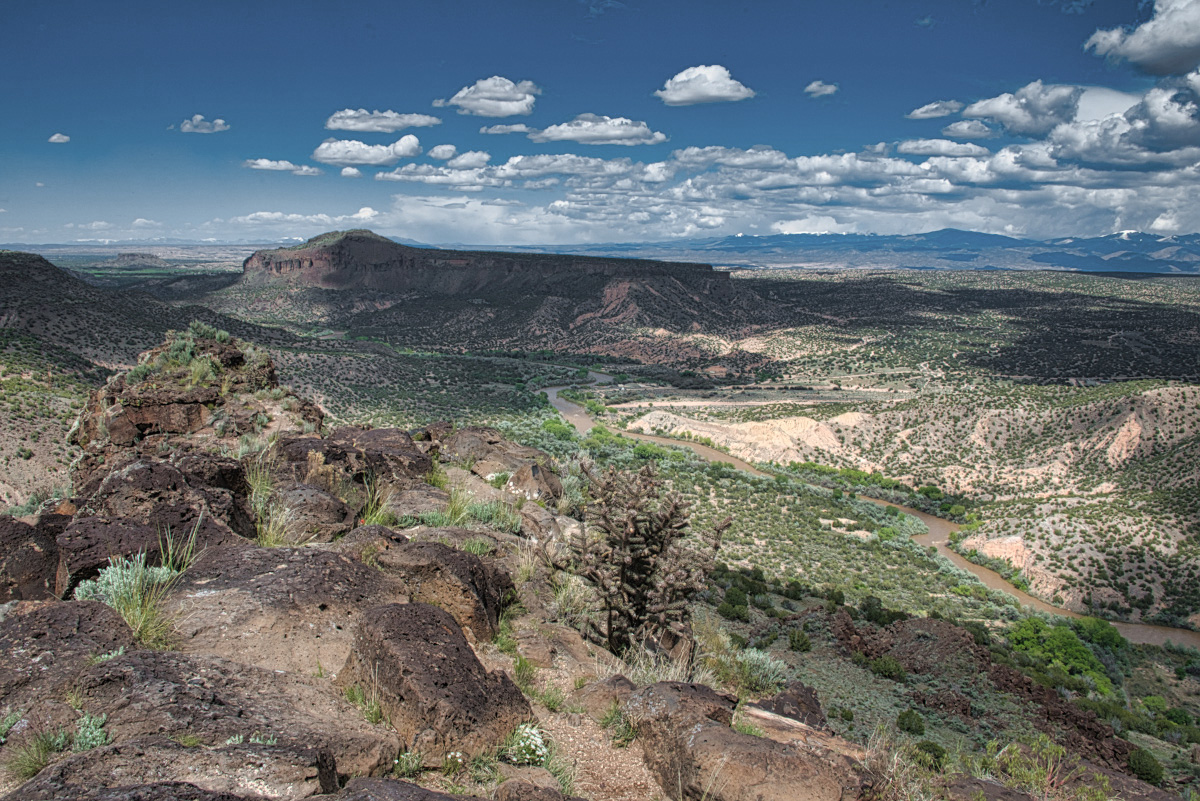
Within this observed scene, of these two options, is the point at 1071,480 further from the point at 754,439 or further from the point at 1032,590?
the point at 754,439

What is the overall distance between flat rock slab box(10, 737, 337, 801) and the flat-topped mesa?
138 metres

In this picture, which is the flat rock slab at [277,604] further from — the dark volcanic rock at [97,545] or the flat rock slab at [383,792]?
the flat rock slab at [383,792]

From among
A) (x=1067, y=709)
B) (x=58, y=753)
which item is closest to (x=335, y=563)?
(x=58, y=753)

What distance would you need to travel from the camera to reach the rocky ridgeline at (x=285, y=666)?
3910mm

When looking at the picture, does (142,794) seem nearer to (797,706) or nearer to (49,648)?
(49,648)

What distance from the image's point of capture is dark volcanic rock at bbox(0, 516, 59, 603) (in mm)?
5859

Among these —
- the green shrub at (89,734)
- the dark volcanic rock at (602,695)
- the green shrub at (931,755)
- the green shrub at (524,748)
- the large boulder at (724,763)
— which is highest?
the green shrub at (89,734)

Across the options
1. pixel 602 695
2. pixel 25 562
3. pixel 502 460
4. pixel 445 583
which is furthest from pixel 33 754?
pixel 502 460

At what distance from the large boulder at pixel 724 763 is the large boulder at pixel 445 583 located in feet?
6.40

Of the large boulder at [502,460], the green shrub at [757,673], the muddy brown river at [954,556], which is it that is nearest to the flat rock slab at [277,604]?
the green shrub at [757,673]

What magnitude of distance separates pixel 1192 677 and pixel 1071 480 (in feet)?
71.4

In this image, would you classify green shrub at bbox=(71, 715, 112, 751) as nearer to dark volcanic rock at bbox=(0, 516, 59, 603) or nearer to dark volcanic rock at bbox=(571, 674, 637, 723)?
dark volcanic rock at bbox=(0, 516, 59, 603)

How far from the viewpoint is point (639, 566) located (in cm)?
923

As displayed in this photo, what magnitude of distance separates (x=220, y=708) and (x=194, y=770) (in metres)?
0.81
